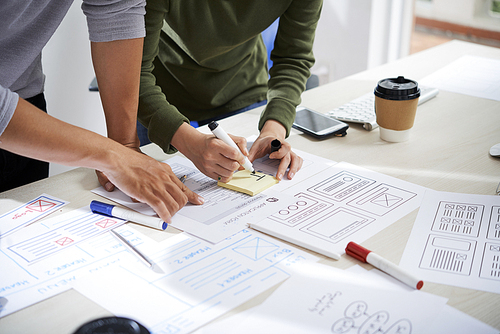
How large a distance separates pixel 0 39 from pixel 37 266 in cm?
49

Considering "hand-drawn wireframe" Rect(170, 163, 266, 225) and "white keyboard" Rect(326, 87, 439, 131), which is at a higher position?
"white keyboard" Rect(326, 87, 439, 131)

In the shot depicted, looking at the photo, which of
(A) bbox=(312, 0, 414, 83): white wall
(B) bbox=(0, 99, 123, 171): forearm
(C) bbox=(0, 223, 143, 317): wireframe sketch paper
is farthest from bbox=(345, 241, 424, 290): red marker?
(A) bbox=(312, 0, 414, 83): white wall

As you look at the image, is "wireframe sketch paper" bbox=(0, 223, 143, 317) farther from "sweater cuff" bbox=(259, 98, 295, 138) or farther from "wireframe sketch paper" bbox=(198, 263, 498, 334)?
"sweater cuff" bbox=(259, 98, 295, 138)

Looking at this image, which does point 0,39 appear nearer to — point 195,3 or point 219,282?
point 195,3

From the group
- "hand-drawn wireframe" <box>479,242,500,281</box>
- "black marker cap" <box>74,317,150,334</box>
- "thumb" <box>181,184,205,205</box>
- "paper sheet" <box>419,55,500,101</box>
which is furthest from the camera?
"paper sheet" <box>419,55,500,101</box>

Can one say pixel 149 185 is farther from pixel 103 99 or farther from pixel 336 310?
pixel 336 310

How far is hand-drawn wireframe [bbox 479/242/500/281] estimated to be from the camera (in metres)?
0.66

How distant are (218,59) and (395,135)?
1.85ft

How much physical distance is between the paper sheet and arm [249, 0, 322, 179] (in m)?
0.46

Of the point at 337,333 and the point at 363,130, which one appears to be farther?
the point at 363,130

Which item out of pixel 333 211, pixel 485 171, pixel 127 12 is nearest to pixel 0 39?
pixel 127 12

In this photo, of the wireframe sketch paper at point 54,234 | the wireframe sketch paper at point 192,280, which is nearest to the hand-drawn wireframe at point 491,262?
the wireframe sketch paper at point 192,280

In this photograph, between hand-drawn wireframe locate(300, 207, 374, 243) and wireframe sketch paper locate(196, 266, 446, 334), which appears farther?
hand-drawn wireframe locate(300, 207, 374, 243)

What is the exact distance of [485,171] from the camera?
982mm
